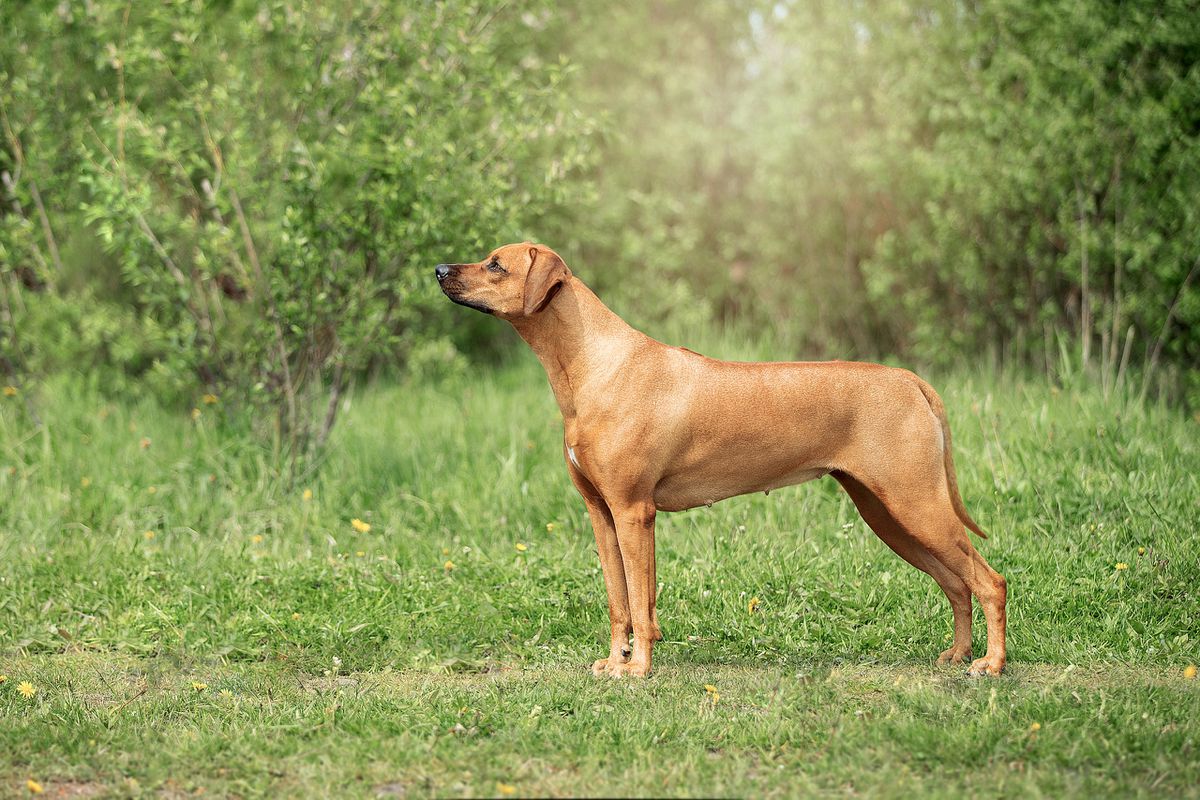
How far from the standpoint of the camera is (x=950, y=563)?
482 centimetres

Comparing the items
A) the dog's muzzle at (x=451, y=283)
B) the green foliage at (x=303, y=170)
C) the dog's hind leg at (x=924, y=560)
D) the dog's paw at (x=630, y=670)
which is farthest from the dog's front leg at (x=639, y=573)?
the green foliage at (x=303, y=170)

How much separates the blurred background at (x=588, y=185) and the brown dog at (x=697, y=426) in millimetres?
2767

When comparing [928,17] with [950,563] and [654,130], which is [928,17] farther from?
[950,563]

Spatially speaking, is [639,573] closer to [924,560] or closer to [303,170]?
[924,560]

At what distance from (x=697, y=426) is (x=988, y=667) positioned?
58.9 inches

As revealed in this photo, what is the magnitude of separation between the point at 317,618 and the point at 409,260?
109 inches

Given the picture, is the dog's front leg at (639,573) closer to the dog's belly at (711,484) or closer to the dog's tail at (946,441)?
the dog's belly at (711,484)

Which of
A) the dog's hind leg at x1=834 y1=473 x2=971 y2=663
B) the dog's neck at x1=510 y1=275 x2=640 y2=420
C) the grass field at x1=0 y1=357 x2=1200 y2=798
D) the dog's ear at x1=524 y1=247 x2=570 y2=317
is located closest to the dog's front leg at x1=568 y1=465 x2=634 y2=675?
the grass field at x1=0 y1=357 x2=1200 y2=798

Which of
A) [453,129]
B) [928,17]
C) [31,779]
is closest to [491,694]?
[31,779]

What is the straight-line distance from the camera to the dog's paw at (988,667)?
190 inches

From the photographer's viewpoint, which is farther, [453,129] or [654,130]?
[654,130]

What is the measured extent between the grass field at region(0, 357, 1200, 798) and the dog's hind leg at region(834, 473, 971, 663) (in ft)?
0.66

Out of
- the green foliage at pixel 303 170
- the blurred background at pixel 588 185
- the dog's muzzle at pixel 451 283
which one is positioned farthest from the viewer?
the blurred background at pixel 588 185

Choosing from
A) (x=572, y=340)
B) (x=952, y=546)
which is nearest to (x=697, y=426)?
(x=572, y=340)
